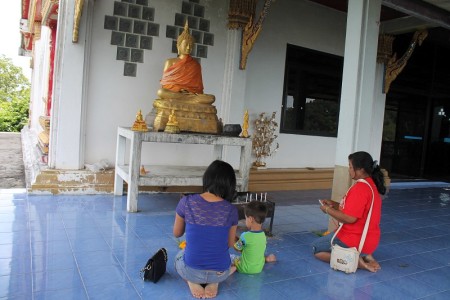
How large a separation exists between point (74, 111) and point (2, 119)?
48.0ft

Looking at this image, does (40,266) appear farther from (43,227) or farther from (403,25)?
(403,25)

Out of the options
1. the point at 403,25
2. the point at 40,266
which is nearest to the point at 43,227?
the point at 40,266

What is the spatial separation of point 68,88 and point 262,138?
11.5 ft

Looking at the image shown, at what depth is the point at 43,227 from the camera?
4.06 metres

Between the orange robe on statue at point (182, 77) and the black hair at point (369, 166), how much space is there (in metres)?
2.94

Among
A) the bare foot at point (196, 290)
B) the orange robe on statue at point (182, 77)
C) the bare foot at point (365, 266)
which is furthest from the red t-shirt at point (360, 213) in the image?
the orange robe on statue at point (182, 77)

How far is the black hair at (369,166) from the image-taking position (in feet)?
11.3

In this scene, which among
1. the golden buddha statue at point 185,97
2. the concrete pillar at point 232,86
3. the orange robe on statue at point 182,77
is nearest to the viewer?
the golden buddha statue at point 185,97

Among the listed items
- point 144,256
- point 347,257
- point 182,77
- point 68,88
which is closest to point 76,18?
point 68,88

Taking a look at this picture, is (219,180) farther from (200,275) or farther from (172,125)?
(172,125)

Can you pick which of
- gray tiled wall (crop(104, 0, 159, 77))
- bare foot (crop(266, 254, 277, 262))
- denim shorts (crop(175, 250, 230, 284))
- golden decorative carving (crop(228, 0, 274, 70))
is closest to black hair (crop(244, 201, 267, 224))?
bare foot (crop(266, 254, 277, 262))

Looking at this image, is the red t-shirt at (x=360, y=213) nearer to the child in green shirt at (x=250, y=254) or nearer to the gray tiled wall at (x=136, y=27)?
the child in green shirt at (x=250, y=254)

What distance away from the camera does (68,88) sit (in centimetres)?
562

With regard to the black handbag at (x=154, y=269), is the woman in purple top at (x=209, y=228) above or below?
above
